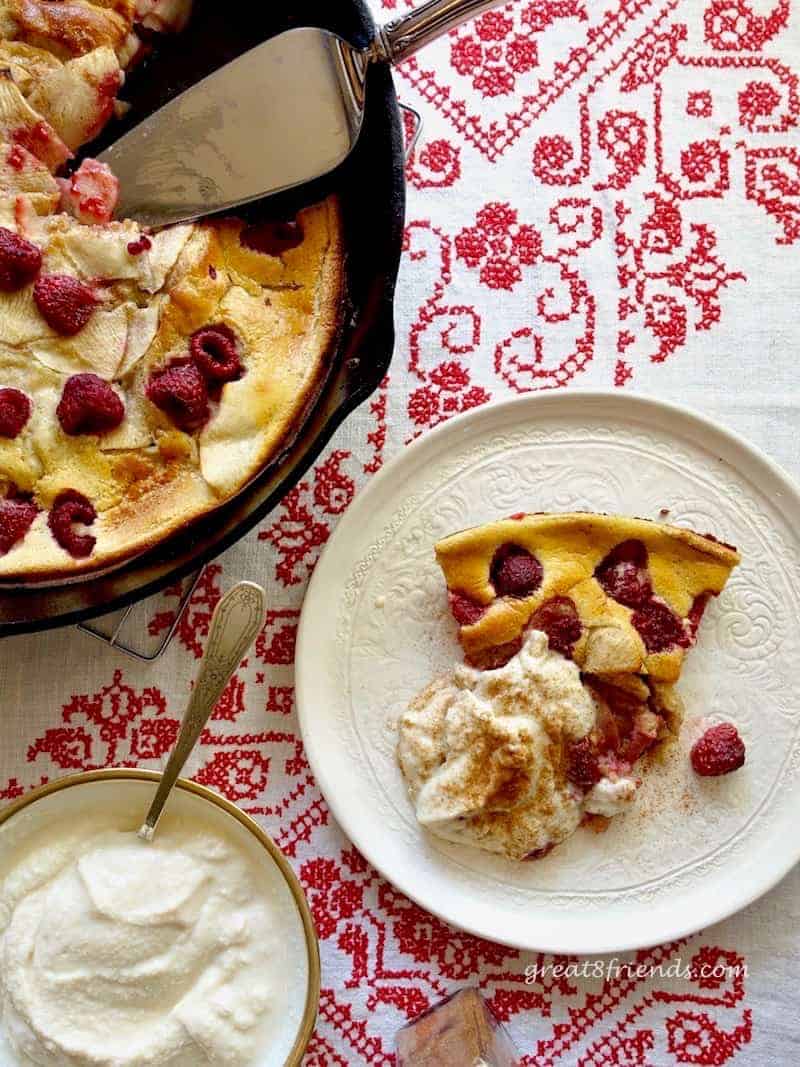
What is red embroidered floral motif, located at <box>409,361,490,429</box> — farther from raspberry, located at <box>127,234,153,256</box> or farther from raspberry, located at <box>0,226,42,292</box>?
raspberry, located at <box>0,226,42,292</box>

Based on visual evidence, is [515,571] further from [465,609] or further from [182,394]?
[182,394]

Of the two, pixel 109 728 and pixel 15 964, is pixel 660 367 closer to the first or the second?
pixel 109 728

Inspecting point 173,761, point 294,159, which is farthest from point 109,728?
point 294,159

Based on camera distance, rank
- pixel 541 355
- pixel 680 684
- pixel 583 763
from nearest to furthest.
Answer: pixel 583 763 < pixel 680 684 < pixel 541 355

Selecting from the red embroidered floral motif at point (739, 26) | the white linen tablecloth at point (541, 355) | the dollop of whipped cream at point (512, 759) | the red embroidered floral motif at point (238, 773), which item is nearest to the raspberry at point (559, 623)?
the dollop of whipped cream at point (512, 759)

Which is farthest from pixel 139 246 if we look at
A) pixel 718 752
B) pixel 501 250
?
pixel 718 752

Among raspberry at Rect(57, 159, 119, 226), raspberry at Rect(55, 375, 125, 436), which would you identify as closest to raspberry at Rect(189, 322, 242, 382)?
raspberry at Rect(55, 375, 125, 436)

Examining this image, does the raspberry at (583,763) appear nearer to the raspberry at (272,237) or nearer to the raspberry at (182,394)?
the raspberry at (182,394)
